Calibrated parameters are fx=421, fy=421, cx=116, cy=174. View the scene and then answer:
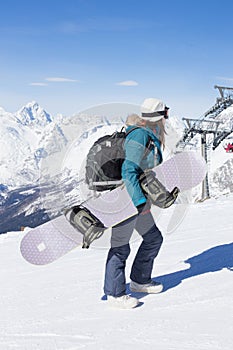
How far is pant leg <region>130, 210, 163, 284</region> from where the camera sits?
12.8 feet

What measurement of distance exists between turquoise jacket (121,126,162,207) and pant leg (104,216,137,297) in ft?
1.37

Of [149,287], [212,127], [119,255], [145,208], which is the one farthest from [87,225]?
[212,127]

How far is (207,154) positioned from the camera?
52.2 ft

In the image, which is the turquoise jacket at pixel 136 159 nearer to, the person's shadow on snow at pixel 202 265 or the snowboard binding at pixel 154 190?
the snowboard binding at pixel 154 190

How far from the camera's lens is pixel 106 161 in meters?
3.57

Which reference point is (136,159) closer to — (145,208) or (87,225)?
(145,208)

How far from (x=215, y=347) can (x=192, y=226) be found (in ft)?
18.8

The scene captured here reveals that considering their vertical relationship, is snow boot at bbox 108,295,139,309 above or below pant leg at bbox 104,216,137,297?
below

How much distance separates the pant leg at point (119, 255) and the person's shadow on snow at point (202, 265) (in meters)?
0.43

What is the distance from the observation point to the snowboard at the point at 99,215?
12.4ft

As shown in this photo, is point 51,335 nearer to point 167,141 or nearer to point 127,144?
point 127,144

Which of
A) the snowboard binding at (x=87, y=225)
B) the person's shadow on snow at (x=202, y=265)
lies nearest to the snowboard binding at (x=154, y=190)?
the snowboard binding at (x=87, y=225)

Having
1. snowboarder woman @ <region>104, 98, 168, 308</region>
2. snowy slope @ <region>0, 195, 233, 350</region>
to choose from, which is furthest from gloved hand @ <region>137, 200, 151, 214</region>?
snowy slope @ <region>0, 195, 233, 350</region>

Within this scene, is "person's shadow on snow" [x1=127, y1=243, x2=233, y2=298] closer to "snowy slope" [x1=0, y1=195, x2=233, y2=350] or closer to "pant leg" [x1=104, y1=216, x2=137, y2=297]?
"snowy slope" [x1=0, y1=195, x2=233, y2=350]
